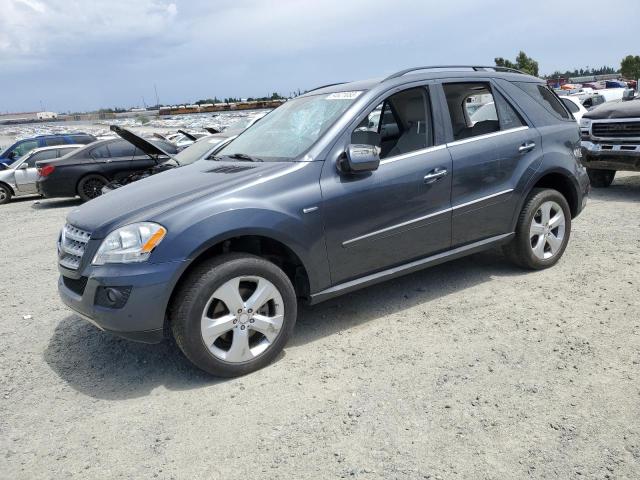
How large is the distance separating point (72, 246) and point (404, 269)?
2374 millimetres

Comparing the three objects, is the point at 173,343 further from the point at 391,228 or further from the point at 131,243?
the point at 391,228

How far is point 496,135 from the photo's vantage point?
15.1 ft

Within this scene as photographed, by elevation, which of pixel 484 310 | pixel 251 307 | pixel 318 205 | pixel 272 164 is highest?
pixel 272 164

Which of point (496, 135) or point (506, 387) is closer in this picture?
point (506, 387)

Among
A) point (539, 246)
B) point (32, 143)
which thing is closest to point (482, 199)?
point (539, 246)

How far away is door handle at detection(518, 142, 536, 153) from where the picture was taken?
4682 millimetres

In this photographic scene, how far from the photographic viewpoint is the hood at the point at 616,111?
819cm

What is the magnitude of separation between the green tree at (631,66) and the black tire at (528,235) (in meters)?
83.2

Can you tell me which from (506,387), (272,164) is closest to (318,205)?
(272,164)

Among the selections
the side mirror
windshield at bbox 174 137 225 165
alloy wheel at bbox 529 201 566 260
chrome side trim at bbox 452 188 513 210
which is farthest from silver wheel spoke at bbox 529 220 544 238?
windshield at bbox 174 137 225 165

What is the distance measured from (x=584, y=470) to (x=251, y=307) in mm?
2008

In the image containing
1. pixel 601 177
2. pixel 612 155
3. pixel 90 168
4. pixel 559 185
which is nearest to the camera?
pixel 559 185

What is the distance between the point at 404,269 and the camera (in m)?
4.14

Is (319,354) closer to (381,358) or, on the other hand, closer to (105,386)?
(381,358)
